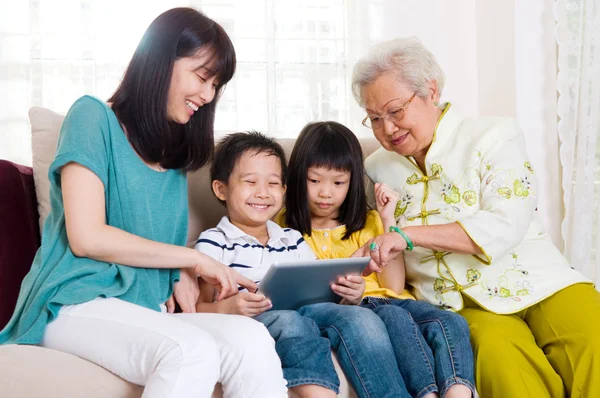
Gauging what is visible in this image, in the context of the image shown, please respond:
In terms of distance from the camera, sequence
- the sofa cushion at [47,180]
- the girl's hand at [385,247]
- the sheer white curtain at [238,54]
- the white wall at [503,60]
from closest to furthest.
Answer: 1. the girl's hand at [385,247]
2. the sofa cushion at [47,180]
3. the white wall at [503,60]
4. the sheer white curtain at [238,54]

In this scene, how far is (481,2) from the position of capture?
3621mm

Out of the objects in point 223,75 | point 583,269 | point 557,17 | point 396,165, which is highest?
point 557,17

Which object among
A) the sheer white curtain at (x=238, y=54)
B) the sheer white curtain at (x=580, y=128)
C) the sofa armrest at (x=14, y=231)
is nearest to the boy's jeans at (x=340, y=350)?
the sofa armrest at (x=14, y=231)

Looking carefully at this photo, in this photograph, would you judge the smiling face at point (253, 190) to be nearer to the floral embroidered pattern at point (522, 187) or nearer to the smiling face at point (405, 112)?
the smiling face at point (405, 112)

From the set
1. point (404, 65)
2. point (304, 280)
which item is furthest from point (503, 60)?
point (304, 280)

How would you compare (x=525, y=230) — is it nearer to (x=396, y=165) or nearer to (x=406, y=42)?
(x=396, y=165)

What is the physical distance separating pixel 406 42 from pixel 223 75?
0.60 metres

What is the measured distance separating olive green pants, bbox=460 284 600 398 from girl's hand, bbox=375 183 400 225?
1.22ft

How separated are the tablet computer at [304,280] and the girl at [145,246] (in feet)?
0.26

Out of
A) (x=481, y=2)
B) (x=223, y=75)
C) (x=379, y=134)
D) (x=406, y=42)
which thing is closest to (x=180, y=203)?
(x=223, y=75)

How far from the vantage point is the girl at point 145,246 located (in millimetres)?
1385

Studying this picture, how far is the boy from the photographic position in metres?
1.57

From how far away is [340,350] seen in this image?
166cm

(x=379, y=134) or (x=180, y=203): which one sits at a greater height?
(x=379, y=134)
